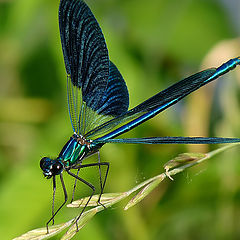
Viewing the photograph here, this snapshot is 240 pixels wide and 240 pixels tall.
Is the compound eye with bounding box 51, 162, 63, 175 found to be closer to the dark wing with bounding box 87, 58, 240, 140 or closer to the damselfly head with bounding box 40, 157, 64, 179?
the damselfly head with bounding box 40, 157, 64, 179

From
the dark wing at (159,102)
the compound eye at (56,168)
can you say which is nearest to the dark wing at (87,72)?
the dark wing at (159,102)

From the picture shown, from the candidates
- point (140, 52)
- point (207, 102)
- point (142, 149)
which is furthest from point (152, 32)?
point (142, 149)

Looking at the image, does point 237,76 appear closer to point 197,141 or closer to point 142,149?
point 142,149

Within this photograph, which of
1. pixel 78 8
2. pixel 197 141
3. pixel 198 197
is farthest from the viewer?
pixel 198 197

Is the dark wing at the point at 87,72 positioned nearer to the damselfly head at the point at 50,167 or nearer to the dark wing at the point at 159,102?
the dark wing at the point at 159,102

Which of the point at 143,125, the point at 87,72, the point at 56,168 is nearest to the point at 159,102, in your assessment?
the point at 87,72

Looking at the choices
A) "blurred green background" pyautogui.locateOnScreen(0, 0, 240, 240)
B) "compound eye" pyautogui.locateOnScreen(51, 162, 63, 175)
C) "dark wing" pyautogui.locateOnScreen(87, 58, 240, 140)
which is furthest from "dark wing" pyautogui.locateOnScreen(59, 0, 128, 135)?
"blurred green background" pyautogui.locateOnScreen(0, 0, 240, 240)

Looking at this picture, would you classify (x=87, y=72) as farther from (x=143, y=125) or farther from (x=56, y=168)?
(x=143, y=125)
